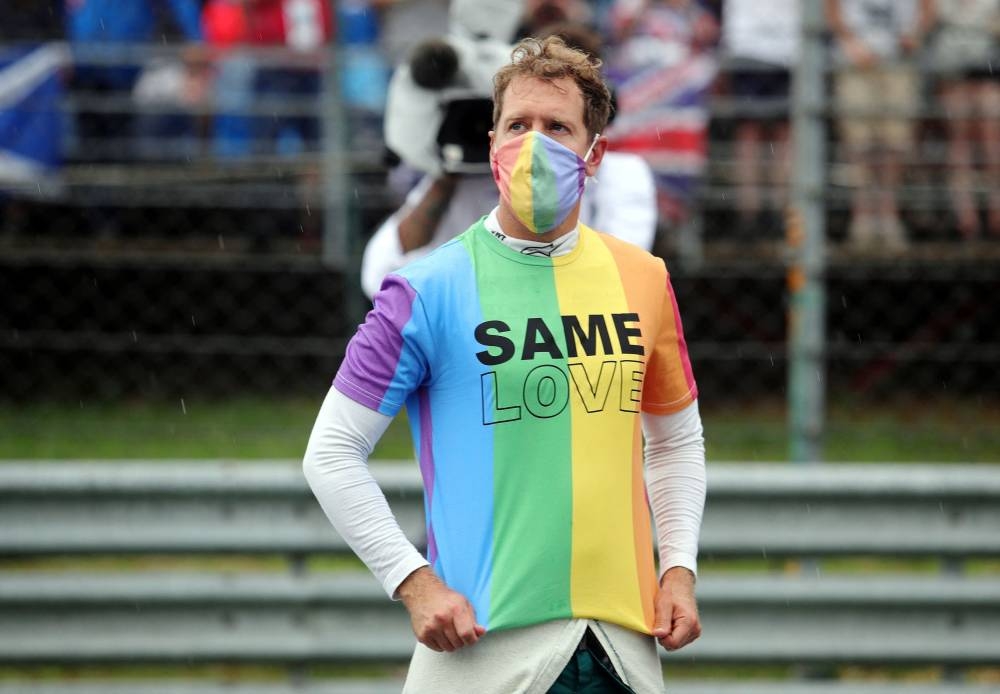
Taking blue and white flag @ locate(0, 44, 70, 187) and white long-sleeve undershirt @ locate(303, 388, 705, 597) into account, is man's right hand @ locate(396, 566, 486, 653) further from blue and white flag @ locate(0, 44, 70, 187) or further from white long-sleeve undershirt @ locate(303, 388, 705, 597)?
blue and white flag @ locate(0, 44, 70, 187)

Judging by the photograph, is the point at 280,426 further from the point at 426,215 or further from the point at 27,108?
the point at 426,215

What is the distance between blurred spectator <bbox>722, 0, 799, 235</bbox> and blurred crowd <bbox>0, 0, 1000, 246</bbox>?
1 cm

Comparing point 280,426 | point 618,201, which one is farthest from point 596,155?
point 280,426

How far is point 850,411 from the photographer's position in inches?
281

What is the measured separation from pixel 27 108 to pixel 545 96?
14.5 feet

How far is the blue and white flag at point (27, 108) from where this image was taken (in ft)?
20.0

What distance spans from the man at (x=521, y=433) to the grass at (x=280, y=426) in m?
3.89

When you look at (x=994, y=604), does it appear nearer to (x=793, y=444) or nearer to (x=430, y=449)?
(x=793, y=444)

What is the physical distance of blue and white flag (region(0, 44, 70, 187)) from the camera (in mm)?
6098

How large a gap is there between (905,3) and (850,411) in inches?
83.8

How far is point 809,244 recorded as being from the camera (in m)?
4.80

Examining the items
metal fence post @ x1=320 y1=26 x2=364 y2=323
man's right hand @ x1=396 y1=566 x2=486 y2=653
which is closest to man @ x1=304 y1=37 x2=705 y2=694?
man's right hand @ x1=396 y1=566 x2=486 y2=653

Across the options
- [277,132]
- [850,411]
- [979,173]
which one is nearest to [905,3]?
[979,173]

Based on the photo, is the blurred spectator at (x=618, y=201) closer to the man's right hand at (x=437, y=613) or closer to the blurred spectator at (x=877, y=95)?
the man's right hand at (x=437, y=613)
